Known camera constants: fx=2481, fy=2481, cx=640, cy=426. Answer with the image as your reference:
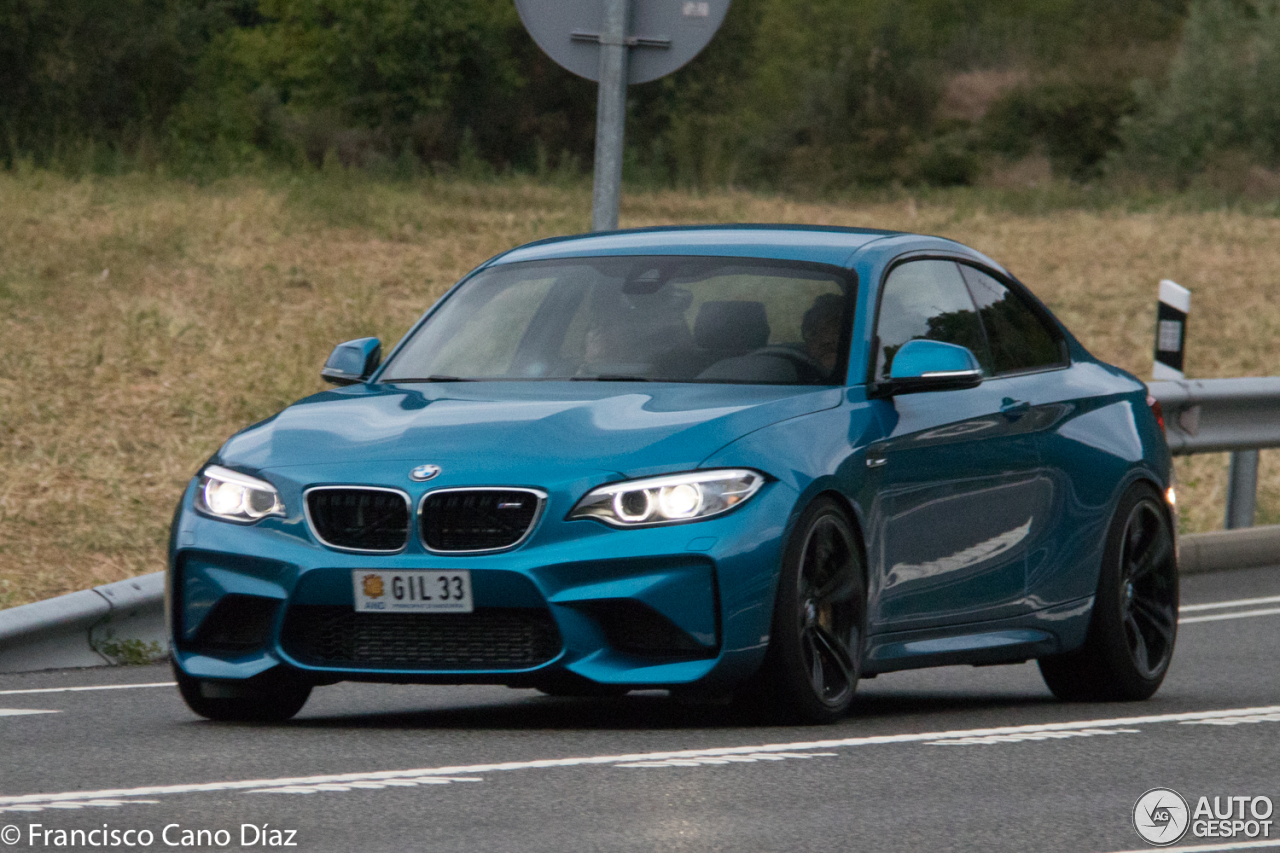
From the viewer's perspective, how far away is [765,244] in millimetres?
8133

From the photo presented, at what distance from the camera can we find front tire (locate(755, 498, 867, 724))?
6.80 m

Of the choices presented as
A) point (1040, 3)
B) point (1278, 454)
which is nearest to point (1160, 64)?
point (1040, 3)

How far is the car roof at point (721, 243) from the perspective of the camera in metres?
8.05

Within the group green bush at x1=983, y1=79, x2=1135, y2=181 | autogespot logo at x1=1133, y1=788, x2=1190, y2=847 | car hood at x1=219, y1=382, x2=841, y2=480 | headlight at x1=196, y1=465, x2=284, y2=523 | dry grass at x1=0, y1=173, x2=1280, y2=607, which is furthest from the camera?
green bush at x1=983, y1=79, x2=1135, y2=181

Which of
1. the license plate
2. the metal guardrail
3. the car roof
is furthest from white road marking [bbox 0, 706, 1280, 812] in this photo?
the metal guardrail

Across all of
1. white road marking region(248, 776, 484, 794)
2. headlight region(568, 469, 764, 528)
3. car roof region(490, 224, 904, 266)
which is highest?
car roof region(490, 224, 904, 266)

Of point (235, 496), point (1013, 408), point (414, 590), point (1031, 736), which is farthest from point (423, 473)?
point (1013, 408)

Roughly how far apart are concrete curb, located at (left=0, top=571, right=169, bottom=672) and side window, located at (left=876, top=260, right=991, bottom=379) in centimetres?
334

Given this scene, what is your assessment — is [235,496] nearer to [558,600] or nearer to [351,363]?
[558,600]

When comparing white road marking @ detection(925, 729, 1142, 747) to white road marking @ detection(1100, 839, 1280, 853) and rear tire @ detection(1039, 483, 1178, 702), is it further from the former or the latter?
white road marking @ detection(1100, 839, 1280, 853)

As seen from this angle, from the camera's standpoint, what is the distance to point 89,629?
9484mm

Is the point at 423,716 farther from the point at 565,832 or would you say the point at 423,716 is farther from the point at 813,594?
the point at 565,832

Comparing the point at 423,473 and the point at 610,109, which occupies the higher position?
the point at 610,109

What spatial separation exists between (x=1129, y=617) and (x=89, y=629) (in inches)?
154
